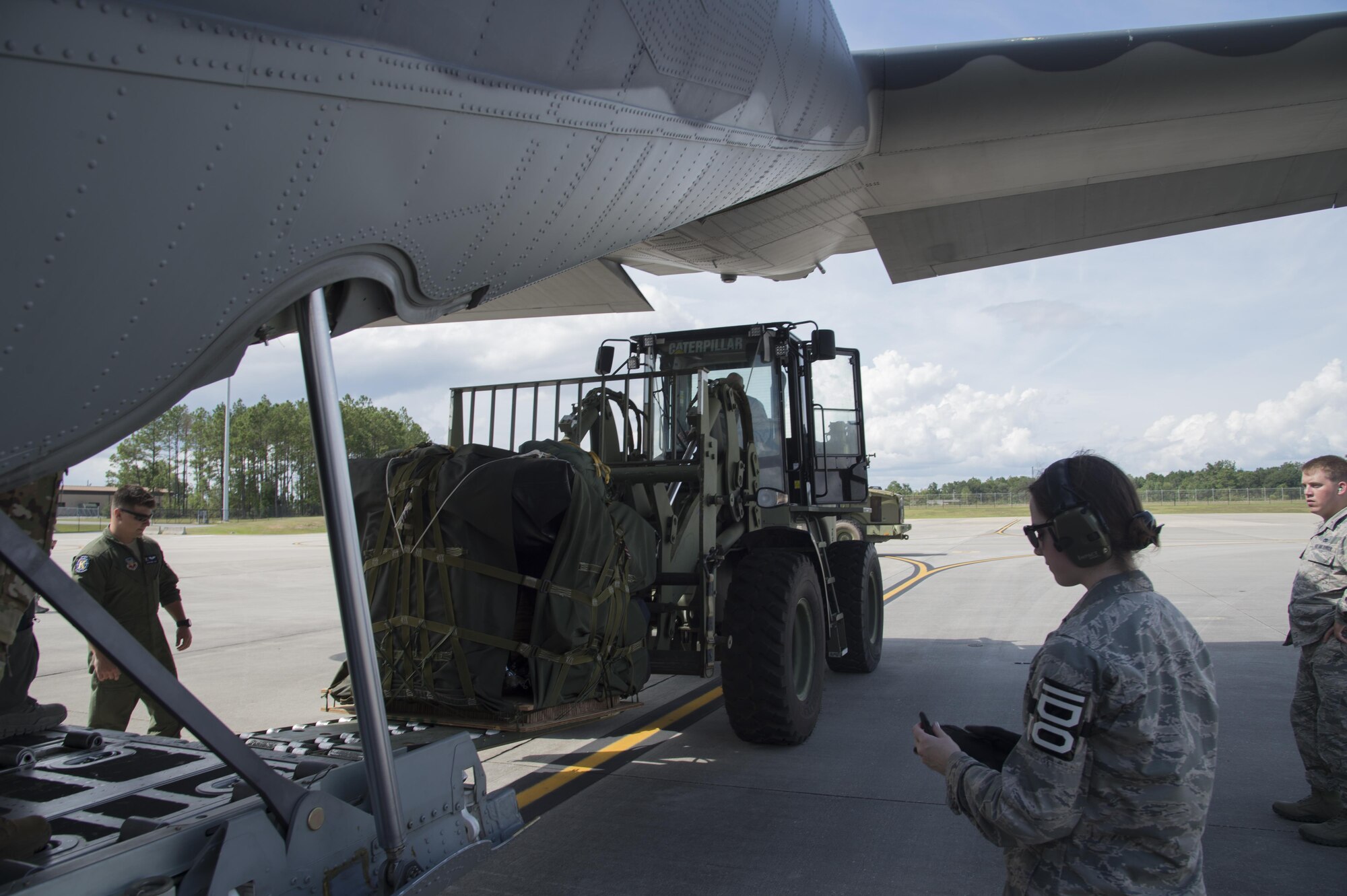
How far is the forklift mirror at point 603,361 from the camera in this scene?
7.18 m

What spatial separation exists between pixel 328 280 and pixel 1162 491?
88.4 m

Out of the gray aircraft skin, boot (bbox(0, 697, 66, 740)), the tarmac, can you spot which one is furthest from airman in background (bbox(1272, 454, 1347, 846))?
boot (bbox(0, 697, 66, 740))

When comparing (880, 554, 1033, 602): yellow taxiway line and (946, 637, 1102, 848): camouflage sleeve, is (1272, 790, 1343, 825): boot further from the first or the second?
(880, 554, 1033, 602): yellow taxiway line

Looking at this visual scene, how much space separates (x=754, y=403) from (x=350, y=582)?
4.89m

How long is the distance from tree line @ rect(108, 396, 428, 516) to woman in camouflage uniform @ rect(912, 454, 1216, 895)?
1948mm

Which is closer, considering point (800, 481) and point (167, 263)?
point (167, 263)

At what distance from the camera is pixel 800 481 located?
Result: 24.2ft

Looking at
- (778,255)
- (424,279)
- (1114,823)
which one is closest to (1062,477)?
(1114,823)

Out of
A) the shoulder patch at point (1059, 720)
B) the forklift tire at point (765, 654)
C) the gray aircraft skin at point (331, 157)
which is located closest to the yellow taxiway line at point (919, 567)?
the forklift tire at point (765, 654)

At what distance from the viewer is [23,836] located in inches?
98.1

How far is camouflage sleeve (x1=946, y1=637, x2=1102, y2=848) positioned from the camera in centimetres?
181

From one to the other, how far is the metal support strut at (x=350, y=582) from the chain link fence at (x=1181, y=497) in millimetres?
74435

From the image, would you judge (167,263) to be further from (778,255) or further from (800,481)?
(778,255)

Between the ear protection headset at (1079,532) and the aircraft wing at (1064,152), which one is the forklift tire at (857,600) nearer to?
the aircraft wing at (1064,152)
